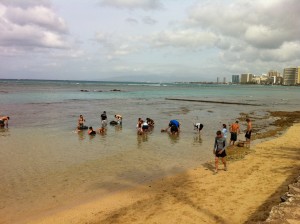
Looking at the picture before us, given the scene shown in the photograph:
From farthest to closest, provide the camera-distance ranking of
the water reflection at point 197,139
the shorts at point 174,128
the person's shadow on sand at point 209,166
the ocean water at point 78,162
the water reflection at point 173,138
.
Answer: the shorts at point 174,128, the water reflection at point 173,138, the water reflection at point 197,139, the person's shadow on sand at point 209,166, the ocean water at point 78,162

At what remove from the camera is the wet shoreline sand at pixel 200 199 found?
A: 27.1 ft

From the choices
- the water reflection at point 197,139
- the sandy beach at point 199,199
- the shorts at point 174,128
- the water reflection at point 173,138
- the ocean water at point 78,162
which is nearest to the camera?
the sandy beach at point 199,199

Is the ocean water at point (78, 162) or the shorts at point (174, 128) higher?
the shorts at point (174, 128)

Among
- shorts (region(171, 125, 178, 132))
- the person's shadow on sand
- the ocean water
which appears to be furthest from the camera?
shorts (region(171, 125, 178, 132))

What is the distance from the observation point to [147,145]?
58.6 feet

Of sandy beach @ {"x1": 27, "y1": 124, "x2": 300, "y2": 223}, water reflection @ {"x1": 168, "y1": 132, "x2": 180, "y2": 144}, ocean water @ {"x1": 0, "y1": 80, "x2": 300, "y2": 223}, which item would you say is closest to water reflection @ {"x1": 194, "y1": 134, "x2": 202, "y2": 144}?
ocean water @ {"x1": 0, "y1": 80, "x2": 300, "y2": 223}

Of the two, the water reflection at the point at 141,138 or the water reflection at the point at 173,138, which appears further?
the water reflection at the point at 173,138

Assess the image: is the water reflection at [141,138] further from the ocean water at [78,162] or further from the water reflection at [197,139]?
the water reflection at [197,139]

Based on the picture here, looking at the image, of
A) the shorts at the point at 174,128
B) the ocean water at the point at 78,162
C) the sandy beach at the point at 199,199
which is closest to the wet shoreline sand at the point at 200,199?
the sandy beach at the point at 199,199

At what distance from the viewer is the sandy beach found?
8266 millimetres

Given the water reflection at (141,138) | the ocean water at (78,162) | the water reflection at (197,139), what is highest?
the ocean water at (78,162)

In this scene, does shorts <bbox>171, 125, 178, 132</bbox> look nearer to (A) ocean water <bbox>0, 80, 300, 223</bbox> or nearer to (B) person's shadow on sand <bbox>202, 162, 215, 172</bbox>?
(A) ocean water <bbox>0, 80, 300, 223</bbox>

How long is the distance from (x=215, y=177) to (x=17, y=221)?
701cm

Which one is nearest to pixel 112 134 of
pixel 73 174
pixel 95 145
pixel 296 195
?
pixel 95 145
